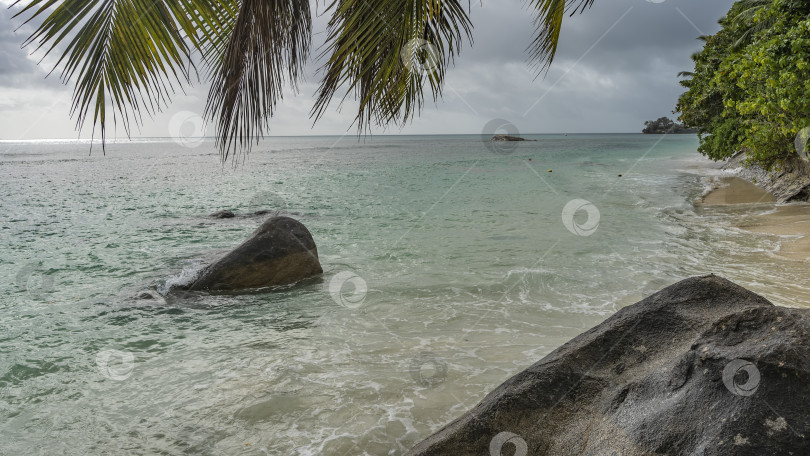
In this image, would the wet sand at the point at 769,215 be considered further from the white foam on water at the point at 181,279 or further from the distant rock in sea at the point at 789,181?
the white foam on water at the point at 181,279

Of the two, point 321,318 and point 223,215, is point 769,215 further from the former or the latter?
point 223,215

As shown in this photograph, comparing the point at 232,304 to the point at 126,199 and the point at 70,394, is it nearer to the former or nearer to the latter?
the point at 70,394

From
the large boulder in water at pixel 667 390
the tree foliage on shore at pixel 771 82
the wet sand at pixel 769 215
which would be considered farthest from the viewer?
the tree foliage on shore at pixel 771 82

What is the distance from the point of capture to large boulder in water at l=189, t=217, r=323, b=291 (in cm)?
815

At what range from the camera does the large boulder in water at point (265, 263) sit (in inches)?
321

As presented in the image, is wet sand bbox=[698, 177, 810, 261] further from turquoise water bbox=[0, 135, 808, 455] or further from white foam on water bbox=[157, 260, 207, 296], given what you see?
white foam on water bbox=[157, 260, 207, 296]

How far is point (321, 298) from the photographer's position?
7.83m

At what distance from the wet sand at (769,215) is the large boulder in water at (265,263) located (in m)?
8.63

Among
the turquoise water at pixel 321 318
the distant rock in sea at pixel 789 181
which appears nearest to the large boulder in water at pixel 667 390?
the turquoise water at pixel 321 318

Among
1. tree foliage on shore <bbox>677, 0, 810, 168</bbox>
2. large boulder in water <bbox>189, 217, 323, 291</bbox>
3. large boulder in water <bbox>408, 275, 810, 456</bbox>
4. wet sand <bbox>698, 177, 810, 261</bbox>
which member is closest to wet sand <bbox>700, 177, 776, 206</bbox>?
wet sand <bbox>698, 177, 810, 261</bbox>

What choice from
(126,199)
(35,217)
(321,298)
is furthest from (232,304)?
(126,199)

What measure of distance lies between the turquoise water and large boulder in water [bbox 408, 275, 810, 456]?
1.61 meters

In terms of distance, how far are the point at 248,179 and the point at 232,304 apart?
27.8m

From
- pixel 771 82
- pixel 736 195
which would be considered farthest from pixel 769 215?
pixel 736 195
